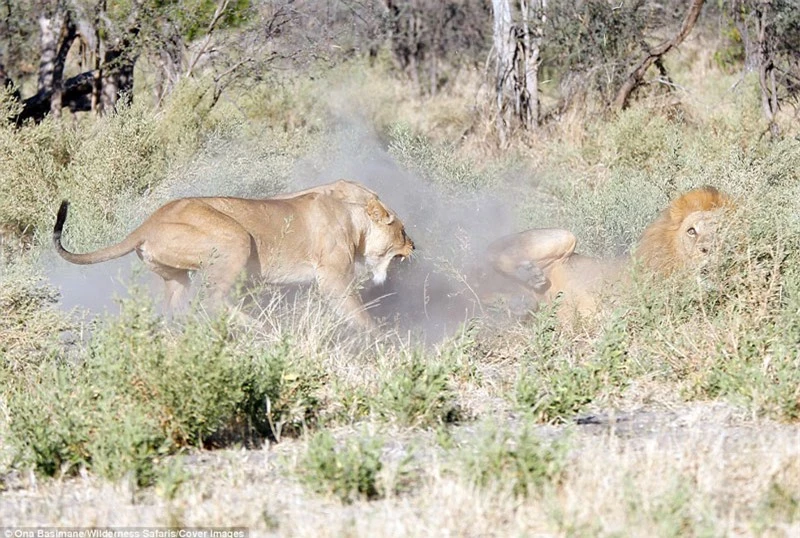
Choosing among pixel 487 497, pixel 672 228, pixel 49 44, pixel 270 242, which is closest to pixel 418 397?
pixel 487 497

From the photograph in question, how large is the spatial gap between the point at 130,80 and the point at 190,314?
972cm

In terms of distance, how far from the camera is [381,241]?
330 inches

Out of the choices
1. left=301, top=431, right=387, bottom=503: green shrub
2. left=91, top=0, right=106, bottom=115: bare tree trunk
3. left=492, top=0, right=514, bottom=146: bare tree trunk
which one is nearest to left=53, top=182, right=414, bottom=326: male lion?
left=301, top=431, right=387, bottom=503: green shrub

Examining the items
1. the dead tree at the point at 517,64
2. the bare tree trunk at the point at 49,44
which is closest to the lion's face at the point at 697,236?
the dead tree at the point at 517,64

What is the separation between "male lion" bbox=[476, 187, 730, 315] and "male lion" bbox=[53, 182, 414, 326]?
685 mm

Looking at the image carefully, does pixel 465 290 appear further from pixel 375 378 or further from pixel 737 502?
pixel 737 502

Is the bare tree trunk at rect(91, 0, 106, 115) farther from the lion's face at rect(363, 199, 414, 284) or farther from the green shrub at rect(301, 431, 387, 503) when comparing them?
the green shrub at rect(301, 431, 387, 503)

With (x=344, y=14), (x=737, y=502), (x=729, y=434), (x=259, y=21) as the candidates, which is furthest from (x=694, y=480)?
(x=344, y=14)

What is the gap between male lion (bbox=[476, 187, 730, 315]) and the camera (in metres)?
7.83

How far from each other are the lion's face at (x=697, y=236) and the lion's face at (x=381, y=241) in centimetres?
182

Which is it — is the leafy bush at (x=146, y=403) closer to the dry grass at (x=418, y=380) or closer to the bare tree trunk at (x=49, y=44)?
the dry grass at (x=418, y=380)

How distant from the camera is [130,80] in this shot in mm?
14594

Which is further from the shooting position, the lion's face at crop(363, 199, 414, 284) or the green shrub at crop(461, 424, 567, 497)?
the lion's face at crop(363, 199, 414, 284)

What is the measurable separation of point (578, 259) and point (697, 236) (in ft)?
3.50
